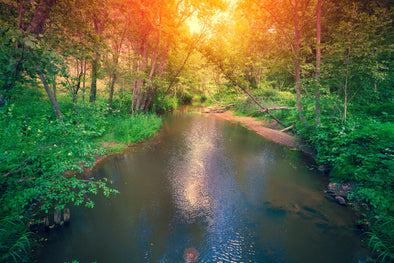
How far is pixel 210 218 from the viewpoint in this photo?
645 cm

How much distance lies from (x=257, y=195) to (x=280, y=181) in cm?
209

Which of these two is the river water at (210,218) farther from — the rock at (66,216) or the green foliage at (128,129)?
the green foliage at (128,129)

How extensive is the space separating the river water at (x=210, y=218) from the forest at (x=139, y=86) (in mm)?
756

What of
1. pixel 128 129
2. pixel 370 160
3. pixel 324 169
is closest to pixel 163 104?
pixel 128 129

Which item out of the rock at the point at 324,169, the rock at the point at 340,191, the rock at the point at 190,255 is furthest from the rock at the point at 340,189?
the rock at the point at 190,255

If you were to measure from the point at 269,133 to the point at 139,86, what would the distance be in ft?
44.0

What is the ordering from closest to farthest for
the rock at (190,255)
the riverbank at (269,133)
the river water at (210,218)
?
the rock at (190,255), the river water at (210,218), the riverbank at (269,133)

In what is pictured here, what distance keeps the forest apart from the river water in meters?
0.76

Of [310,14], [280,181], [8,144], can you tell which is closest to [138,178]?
[8,144]

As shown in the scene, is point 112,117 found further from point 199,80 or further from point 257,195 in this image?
point 199,80

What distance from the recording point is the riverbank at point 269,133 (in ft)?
45.8

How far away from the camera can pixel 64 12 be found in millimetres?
6812

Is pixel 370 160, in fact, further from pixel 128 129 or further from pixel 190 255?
pixel 128 129

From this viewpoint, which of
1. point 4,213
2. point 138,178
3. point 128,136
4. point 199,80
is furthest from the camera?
point 199,80
